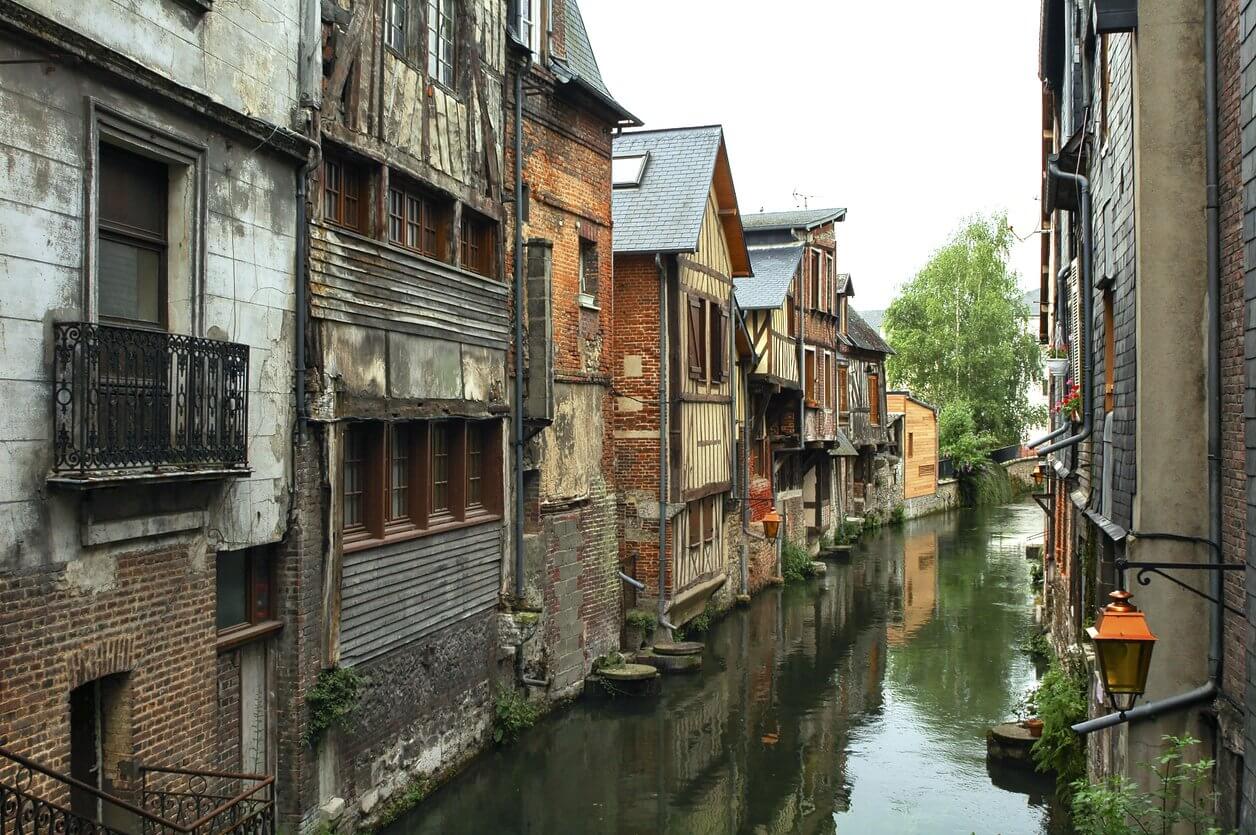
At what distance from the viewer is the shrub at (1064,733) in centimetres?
1185

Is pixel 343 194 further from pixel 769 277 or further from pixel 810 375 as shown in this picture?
pixel 810 375

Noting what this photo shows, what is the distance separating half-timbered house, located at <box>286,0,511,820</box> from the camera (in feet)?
32.8

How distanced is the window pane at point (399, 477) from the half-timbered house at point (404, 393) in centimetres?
3

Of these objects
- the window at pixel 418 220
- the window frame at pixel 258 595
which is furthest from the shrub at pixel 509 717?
the window at pixel 418 220

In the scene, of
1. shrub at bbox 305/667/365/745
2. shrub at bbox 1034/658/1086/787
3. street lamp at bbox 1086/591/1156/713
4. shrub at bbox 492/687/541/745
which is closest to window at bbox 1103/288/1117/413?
shrub at bbox 1034/658/1086/787

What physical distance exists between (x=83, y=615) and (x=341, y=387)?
3321mm

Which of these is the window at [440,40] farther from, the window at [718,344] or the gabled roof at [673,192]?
the window at [718,344]

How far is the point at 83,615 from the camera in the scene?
7.25 metres

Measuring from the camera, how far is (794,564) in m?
28.0

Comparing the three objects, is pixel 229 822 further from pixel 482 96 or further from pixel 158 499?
pixel 482 96

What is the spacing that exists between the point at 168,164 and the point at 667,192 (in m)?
12.2

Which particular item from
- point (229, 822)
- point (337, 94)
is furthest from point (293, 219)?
point (229, 822)

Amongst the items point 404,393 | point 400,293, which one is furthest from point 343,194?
point 404,393

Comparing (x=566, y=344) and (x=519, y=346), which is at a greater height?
(x=566, y=344)
